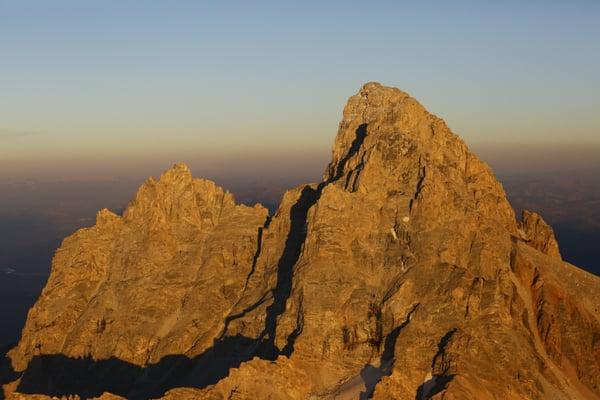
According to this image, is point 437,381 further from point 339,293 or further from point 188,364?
point 188,364

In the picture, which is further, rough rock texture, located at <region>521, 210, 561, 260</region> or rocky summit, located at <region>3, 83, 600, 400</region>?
rough rock texture, located at <region>521, 210, 561, 260</region>

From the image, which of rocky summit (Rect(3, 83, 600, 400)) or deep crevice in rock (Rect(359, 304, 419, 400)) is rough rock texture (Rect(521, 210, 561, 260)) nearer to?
rocky summit (Rect(3, 83, 600, 400))

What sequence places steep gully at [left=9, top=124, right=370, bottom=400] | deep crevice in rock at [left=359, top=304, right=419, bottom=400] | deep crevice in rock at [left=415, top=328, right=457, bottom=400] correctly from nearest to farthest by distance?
deep crevice in rock at [left=415, top=328, right=457, bottom=400], deep crevice in rock at [left=359, top=304, right=419, bottom=400], steep gully at [left=9, top=124, right=370, bottom=400]

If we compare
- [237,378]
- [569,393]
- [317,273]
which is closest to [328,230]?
[317,273]

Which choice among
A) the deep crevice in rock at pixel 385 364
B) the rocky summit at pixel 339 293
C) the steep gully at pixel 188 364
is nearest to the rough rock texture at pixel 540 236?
the rocky summit at pixel 339 293

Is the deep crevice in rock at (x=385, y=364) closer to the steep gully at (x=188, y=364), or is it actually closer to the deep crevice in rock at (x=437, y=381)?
the deep crevice in rock at (x=437, y=381)

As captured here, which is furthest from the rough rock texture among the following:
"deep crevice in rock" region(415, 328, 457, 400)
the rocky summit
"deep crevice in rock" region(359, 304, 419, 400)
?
"deep crevice in rock" region(415, 328, 457, 400)

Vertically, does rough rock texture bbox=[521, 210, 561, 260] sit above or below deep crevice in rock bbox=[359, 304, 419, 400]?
above
